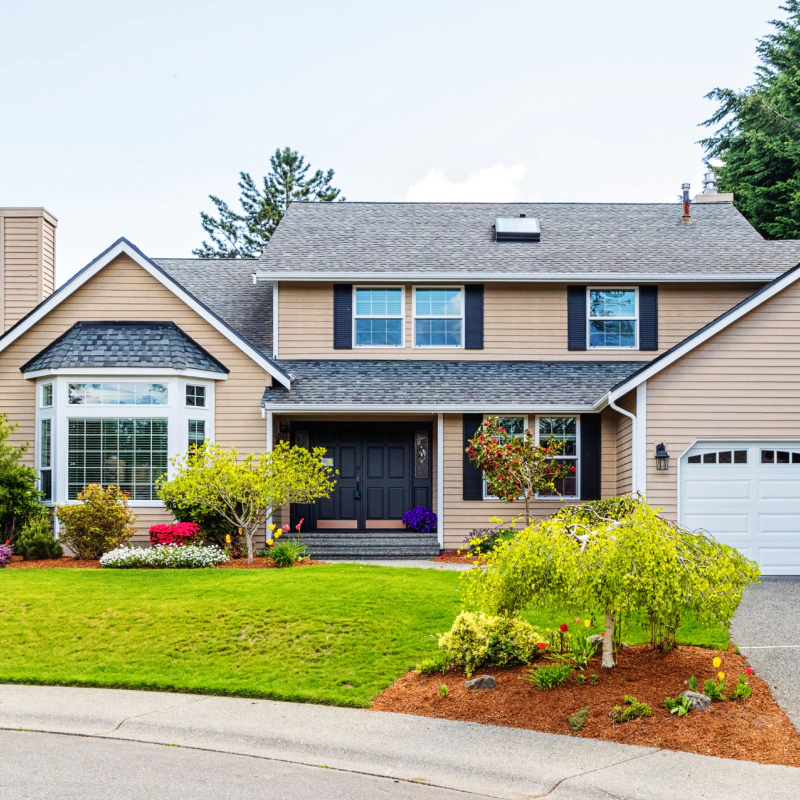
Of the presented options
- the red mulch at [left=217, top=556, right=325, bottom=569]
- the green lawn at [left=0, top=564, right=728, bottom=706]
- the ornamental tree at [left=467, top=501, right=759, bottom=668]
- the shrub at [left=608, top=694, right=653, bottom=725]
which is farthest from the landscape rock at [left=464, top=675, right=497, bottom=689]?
the red mulch at [left=217, top=556, right=325, bottom=569]

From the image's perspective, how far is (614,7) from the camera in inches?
677

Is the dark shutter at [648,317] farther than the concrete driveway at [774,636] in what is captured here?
Yes

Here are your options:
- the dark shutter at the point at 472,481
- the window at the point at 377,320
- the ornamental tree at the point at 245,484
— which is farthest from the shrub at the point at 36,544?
the dark shutter at the point at 472,481

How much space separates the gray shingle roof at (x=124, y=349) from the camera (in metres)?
16.4

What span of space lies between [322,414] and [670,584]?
1127 cm

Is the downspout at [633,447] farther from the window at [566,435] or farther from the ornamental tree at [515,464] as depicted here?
the window at [566,435]

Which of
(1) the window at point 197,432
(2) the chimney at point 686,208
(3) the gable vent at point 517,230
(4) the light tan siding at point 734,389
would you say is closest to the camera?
(4) the light tan siding at point 734,389

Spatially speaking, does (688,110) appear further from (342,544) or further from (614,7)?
(342,544)

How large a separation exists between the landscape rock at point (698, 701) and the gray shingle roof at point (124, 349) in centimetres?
1123

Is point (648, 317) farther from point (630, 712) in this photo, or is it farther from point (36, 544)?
point (630, 712)

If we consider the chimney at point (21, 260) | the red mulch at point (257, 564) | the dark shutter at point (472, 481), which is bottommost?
the red mulch at point (257, 564)

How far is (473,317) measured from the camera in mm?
18594

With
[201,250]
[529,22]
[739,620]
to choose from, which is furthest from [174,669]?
[201,250]

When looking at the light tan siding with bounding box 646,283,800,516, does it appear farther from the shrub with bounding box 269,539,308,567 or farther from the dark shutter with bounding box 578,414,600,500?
the shrub with bounding box 269,539,308,567
